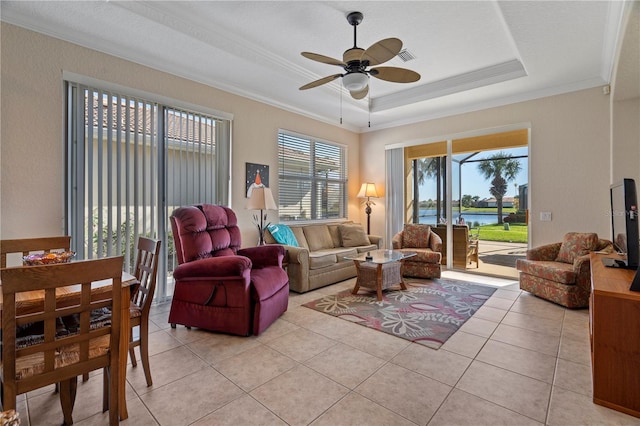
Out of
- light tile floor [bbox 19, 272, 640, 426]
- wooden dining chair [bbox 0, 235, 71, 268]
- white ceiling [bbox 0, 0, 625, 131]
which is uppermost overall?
white ceiling [bbox 0, 0, 625, 131]

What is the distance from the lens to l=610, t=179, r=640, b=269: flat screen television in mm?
2162

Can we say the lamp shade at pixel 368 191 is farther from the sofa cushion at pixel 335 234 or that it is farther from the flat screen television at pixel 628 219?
the flat screen television at pixel 628 219

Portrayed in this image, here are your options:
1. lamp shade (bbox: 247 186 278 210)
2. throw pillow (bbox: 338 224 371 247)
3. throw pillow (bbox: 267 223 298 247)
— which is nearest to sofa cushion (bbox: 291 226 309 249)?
throw pillow (bbox: 267 223 298 247)

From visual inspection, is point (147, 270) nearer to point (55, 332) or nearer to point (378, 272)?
point (55, 332)

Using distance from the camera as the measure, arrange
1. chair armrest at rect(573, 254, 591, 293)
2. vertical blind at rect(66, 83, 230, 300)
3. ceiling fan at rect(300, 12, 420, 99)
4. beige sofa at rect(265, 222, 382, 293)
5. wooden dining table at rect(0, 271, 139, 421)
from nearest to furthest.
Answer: wooden dining table at rect(0, 271, 139, 421) < ceiling fan at rect(300, 12, 420, 99) < vertical blind at rect(66, 83, 230, 300) < chair armrest at rect(573, 254, 591, 293) < beige sofa at rect(265, 222, 382, 293)

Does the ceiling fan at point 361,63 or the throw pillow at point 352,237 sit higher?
the ceiling fan at point 361,63

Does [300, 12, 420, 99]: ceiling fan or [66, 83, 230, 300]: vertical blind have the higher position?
[300, 12, 420, 99]: ceiling fan

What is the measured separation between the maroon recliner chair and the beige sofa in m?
0.85

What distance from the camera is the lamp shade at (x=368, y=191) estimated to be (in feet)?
19.9

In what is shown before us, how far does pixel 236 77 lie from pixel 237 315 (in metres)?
3.01

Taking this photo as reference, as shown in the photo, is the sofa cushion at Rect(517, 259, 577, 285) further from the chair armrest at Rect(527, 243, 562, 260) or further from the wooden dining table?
the wooden dining table

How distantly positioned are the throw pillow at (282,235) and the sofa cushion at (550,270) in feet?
10.3

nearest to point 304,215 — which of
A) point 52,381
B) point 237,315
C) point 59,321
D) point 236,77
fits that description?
point 236,77

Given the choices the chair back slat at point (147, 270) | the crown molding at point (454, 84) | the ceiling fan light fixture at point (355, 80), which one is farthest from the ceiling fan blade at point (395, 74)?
the chair back slat at point (147, 270)
